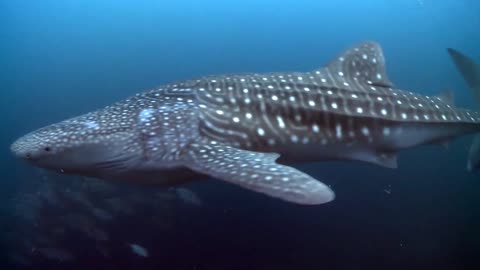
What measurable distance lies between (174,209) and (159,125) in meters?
7.44

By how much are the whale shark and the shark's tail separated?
1.82 metres

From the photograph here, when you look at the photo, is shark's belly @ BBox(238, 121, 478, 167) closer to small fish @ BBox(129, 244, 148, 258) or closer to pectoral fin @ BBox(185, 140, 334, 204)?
pectoral fin @ BBox(185, 140, 334, 204)

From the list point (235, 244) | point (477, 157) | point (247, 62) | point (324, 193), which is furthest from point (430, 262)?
point (247, 62)

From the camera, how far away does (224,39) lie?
66250mm

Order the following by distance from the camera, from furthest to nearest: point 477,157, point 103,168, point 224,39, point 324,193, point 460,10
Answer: point 460,10, point 224,39, point 477,157, point 103,168, point 324,193

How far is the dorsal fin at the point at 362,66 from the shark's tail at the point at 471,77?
104 inches

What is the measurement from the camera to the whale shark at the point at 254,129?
4570mm

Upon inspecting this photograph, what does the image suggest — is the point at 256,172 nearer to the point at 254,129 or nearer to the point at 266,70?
the point at 254,129

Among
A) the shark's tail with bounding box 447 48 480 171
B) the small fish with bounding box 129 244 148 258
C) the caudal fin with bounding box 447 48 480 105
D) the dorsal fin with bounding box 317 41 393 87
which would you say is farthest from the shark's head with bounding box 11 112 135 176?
the caudal fin with bounding box 447 48 480 105

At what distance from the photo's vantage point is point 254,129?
5.12m

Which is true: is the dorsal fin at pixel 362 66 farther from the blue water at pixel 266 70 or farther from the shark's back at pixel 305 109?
the blue water at pixel 266 70

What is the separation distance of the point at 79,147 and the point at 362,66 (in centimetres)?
430

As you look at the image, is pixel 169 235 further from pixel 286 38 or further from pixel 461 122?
pixel 286 38

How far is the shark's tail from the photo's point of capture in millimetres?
7789
